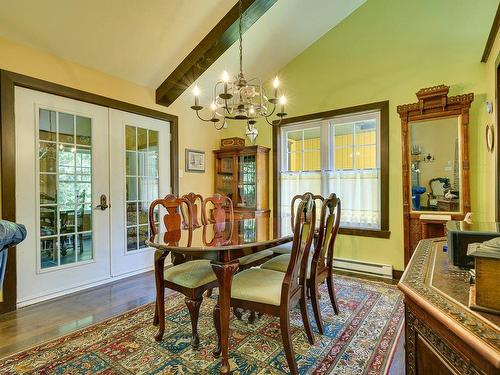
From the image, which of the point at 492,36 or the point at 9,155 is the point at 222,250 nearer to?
the point at 9,155

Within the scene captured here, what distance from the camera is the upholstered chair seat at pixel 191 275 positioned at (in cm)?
189

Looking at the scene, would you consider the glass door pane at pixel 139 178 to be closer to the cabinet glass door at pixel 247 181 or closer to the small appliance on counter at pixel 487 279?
the cabinet glass door at pixel 247 181

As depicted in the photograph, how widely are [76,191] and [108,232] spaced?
610 mm

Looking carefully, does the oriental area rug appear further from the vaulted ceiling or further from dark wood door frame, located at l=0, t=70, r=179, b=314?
the vaulted ceiling

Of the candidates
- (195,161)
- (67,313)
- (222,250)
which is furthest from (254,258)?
(195,161)

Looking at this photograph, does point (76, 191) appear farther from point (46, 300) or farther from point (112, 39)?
point (112, 39)

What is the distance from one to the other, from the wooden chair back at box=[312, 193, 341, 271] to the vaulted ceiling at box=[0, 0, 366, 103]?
8.04 ft

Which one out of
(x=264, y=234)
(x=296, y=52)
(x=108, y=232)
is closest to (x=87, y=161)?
(x=108, y=232)

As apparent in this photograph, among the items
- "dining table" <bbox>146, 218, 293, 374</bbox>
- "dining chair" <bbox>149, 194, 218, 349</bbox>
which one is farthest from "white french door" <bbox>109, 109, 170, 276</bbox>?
"dining table" <bbox>146, 218, 293, 374</bbox>

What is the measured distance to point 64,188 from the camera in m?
2.94

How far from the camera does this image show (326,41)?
387 centimetres

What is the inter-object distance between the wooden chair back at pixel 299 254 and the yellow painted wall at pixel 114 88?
9.16 ft

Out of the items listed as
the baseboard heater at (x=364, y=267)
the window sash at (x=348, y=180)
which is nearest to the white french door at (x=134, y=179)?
the window sash at (x=348, y=180)

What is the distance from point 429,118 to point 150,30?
3.22 metres
